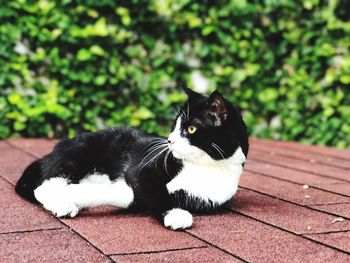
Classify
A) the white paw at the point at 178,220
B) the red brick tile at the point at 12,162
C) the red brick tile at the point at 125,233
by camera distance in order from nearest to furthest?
the red brick tile at the point at 125,233, the white paw at the point at 178,220, the red brick tile at the point at 12,162

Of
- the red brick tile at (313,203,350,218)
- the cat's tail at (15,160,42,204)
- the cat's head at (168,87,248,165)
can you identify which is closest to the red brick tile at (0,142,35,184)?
the cat's tail at (15,160,42,204)

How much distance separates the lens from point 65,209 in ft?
9.12

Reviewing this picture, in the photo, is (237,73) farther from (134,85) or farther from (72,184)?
(72,184)

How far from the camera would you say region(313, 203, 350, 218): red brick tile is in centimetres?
299

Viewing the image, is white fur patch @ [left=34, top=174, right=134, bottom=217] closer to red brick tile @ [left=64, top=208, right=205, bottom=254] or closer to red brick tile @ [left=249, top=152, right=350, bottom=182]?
red brick tile @ [left=64, top=208, right=205, bottom=254]

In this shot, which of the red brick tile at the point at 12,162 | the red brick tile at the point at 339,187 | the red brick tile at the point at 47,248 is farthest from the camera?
the red brick tile at the point at 12,162

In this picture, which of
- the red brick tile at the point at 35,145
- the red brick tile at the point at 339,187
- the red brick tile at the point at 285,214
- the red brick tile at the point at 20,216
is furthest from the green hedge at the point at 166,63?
the red brick tile at the point at 285,214

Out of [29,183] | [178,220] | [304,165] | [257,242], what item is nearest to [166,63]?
[304,165]

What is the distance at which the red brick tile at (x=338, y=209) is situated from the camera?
299cm

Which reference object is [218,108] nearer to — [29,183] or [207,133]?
[207,133]

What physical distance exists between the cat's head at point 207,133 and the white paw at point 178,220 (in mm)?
296

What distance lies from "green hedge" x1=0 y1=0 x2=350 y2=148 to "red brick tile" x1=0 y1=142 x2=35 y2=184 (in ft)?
2.13

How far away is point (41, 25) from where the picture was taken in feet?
17.6

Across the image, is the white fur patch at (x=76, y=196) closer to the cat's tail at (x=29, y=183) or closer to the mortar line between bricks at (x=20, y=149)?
the cat's tail at (x=29, y=183)
